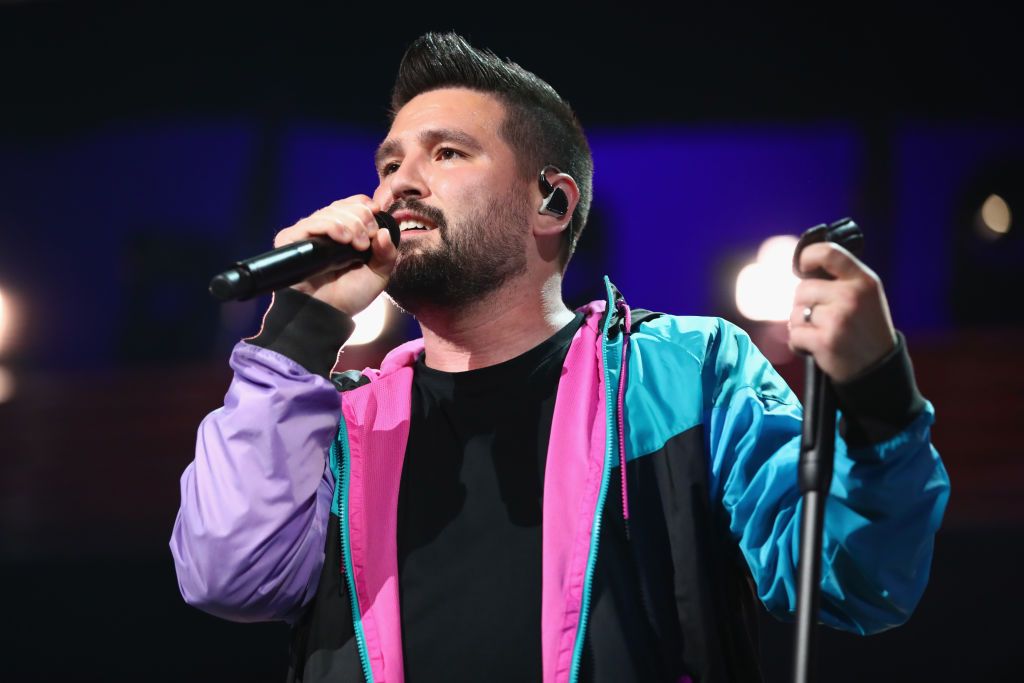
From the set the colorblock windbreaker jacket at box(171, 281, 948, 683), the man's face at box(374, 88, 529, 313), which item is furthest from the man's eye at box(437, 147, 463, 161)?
the colorblock windbreaker jacket at box(171, 281, 948, 683)

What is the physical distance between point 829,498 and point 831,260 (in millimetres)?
313

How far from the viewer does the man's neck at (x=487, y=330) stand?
1513 millimetres

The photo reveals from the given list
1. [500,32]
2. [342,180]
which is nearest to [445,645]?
[342,180]

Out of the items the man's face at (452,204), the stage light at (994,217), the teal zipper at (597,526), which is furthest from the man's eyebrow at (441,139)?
the stage light at (994,217)

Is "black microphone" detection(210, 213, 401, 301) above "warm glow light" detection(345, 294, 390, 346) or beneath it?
above

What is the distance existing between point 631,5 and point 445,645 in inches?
69.5

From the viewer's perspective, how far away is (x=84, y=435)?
99.4 inches

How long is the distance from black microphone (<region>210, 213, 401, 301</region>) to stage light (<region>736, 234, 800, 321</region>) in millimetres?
1181

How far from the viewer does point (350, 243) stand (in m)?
1.23

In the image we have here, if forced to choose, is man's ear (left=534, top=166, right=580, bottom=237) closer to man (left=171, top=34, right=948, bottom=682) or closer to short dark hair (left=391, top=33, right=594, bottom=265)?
short dark hair (left=391, top=33, right=594, bottom=265)

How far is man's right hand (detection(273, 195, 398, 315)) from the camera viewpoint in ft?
3.92

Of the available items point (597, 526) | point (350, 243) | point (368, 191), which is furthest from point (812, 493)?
point (368, 191)

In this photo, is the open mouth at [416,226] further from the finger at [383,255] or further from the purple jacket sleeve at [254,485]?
the purple jacket sleeve at [254,485]

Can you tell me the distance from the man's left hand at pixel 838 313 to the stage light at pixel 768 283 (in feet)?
4.32
